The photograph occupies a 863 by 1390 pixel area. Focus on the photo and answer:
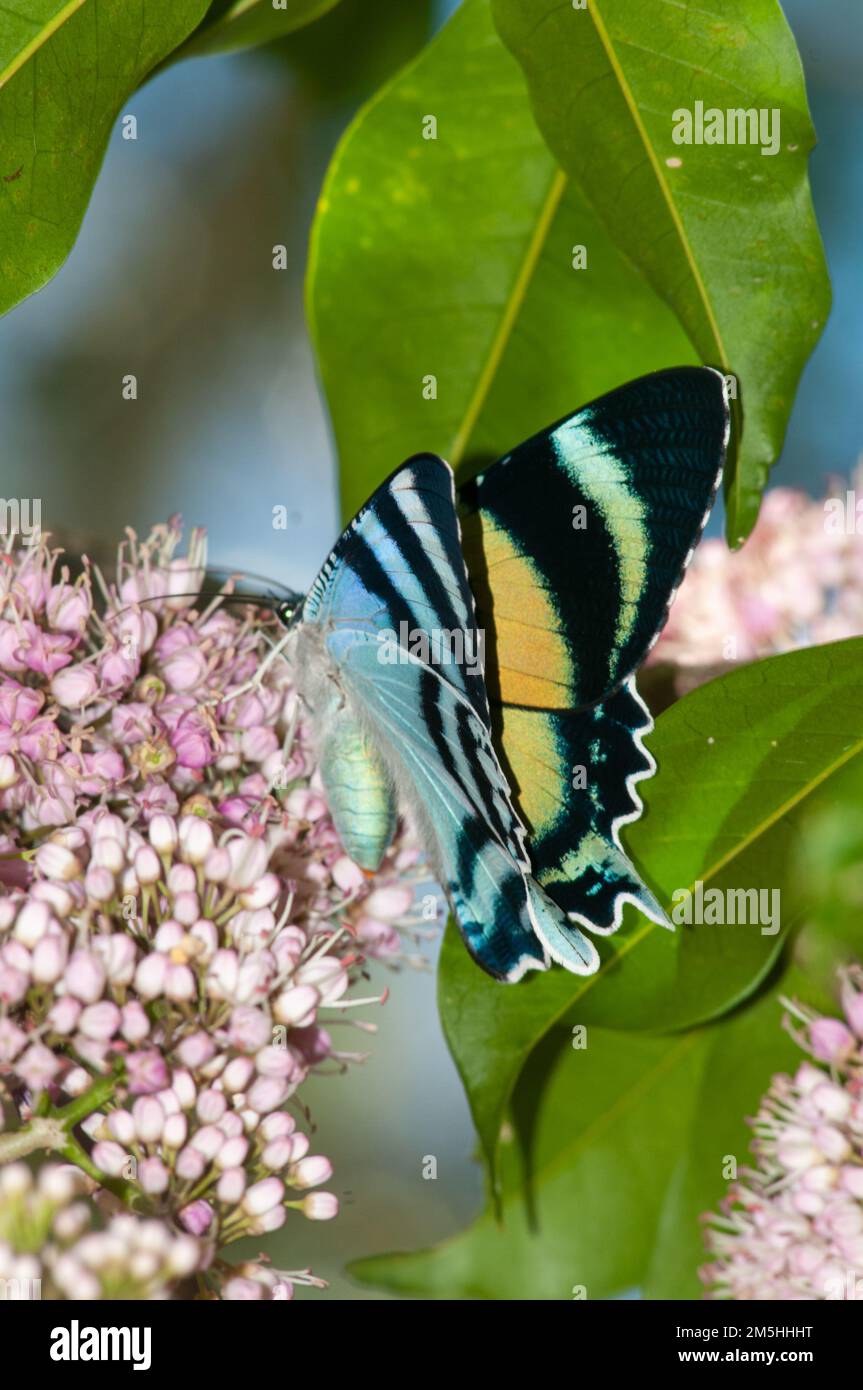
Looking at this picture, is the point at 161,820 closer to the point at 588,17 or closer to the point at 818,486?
the point at 588,17

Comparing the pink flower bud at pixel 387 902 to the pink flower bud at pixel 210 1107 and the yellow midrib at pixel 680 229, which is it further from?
the yellow midrib at pixel 680 229

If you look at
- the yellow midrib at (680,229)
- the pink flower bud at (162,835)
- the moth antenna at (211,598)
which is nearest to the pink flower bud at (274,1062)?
the pink flower bud at (162,835)

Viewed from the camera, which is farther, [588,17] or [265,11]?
[265,11]

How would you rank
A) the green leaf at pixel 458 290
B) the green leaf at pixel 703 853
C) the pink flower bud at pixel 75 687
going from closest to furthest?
the green leaf at pixel 703 853 < the pink flower bud at pixel 75 687 < the green leaf at pixel 458 290

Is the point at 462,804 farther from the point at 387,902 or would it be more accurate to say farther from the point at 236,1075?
the point at 236,1075

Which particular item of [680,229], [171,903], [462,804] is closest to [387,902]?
[462,804]

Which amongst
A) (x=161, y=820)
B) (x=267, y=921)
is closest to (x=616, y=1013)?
(x=267, y=921)
